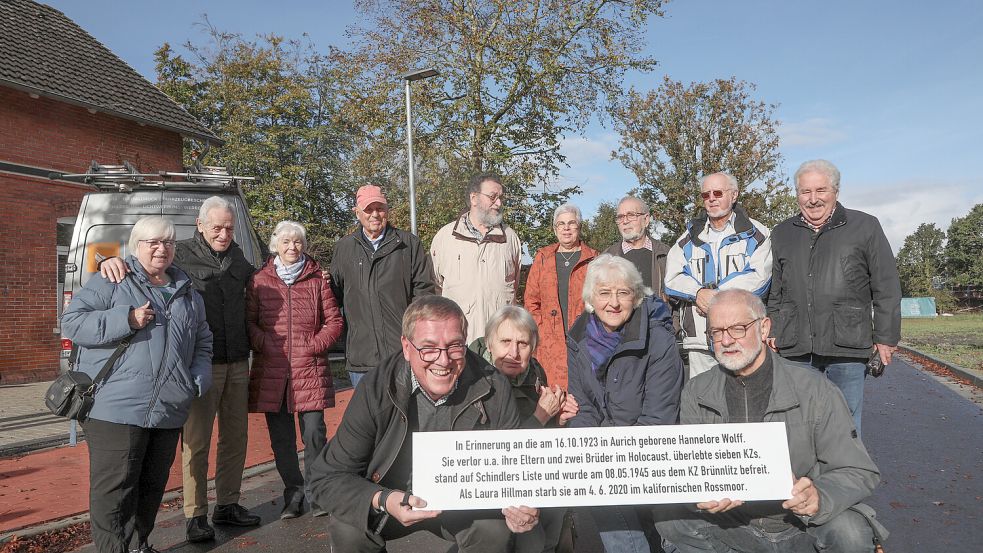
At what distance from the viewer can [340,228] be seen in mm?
30422

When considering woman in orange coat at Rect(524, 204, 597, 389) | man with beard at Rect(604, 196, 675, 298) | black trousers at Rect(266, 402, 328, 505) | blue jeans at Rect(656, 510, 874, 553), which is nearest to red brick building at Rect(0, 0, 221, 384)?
black trousers at Rect(266, 402, 328, 505)

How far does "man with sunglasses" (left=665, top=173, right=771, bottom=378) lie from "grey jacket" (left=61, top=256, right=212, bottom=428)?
3.09 m

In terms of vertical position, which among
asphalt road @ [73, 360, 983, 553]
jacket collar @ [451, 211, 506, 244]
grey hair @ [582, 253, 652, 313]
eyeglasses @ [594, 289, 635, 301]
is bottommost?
asphalt road @ [73, 360, 983, 553]

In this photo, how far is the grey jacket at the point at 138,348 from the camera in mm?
3623

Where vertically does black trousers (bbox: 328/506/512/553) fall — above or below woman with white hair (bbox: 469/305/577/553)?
below

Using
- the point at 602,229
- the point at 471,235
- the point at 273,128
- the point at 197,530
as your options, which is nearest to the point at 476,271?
the point at 471,235

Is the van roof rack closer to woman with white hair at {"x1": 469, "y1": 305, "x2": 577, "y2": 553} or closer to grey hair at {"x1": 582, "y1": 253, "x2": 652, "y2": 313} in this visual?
woman with white hair at {"x1": 469, "y1": 305, "x2": 577, "y2": 553}

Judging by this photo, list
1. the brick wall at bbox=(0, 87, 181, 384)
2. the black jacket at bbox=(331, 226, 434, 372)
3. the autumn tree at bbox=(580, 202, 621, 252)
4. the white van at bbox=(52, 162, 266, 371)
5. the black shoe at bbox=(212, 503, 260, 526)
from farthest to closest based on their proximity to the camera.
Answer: the autumn tree at bbox=(580, 202, 621, 252), the brick wall at bbox=(0, 87, 181, 384), the white van at bbox=(52, 162, 266, 371), the black jacket at bbox=(331, 226, 434, 372), the black shoe at bbox=(212, 503, 260, 526)

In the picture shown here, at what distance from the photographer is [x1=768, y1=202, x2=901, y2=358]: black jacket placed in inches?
165

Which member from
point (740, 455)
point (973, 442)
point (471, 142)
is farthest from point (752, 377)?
point (471, 142)

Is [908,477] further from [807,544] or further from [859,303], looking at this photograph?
[807,544]

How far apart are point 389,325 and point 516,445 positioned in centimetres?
239

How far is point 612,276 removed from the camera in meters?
3.80

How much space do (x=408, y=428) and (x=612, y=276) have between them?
4.68 ft
